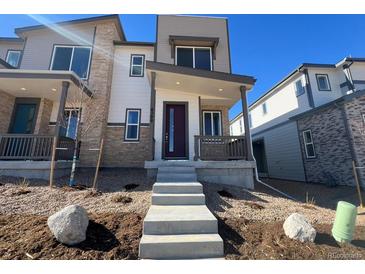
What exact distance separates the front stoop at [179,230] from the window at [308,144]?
31.8 ft

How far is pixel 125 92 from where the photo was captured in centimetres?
984

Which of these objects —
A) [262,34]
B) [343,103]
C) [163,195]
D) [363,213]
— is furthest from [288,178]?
[163,195]

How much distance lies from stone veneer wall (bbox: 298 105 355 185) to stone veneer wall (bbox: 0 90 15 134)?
1602cm

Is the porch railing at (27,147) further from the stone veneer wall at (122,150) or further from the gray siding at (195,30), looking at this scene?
the gray siding at (195,30)

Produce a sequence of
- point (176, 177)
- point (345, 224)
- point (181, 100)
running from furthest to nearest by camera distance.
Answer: point (181, 100) < point (176, 177) < point (345, 224)

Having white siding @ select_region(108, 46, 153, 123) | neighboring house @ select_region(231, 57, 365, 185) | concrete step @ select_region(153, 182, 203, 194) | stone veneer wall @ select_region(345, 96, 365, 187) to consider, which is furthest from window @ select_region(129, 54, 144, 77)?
stone veneer wall @ select_region(345, 96, 365, 187)

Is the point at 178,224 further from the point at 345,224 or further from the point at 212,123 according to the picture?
the point at 212,123

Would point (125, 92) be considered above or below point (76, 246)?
above

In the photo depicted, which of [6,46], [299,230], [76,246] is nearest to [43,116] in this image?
[6,46]

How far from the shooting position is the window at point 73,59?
959 centimetres

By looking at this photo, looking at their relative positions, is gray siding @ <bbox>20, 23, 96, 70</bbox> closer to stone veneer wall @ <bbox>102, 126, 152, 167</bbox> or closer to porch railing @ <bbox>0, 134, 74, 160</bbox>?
porch railing @ <bbox>0, 134, 74, 160</bbox>

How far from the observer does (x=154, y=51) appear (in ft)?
33.2

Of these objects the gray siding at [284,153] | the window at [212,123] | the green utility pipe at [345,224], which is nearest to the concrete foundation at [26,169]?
the window at [212,123]

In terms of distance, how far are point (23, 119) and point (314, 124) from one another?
15523 millimetres
